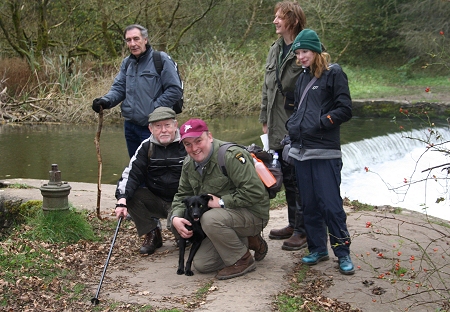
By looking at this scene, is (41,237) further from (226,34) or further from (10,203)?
(226,34)

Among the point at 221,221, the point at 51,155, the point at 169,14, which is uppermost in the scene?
the point at 169,14

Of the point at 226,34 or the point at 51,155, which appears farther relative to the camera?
the point at 226,34

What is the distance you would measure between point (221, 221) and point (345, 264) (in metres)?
0.99

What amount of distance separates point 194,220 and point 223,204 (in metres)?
0.26

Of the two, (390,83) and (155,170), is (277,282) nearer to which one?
(155,170)

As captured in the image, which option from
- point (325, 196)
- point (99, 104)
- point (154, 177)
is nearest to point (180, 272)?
point (154, 177)

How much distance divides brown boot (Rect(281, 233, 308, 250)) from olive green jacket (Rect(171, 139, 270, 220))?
679 mm

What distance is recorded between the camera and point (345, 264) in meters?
4.69

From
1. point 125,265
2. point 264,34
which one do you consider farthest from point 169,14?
point 125,265

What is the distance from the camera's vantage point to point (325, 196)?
465 centimetres

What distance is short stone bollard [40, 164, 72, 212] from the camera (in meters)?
5.64

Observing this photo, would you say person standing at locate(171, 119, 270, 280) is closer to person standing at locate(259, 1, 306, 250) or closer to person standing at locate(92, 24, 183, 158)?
person standing at locate(259, 1, 306, 250)

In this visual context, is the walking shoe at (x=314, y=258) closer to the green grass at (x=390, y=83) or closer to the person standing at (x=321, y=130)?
the person standing at (x=321, y=130)

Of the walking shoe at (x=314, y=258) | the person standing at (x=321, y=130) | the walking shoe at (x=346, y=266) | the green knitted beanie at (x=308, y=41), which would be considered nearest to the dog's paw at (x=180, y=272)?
the walking shoe at (x=314, y=258)
